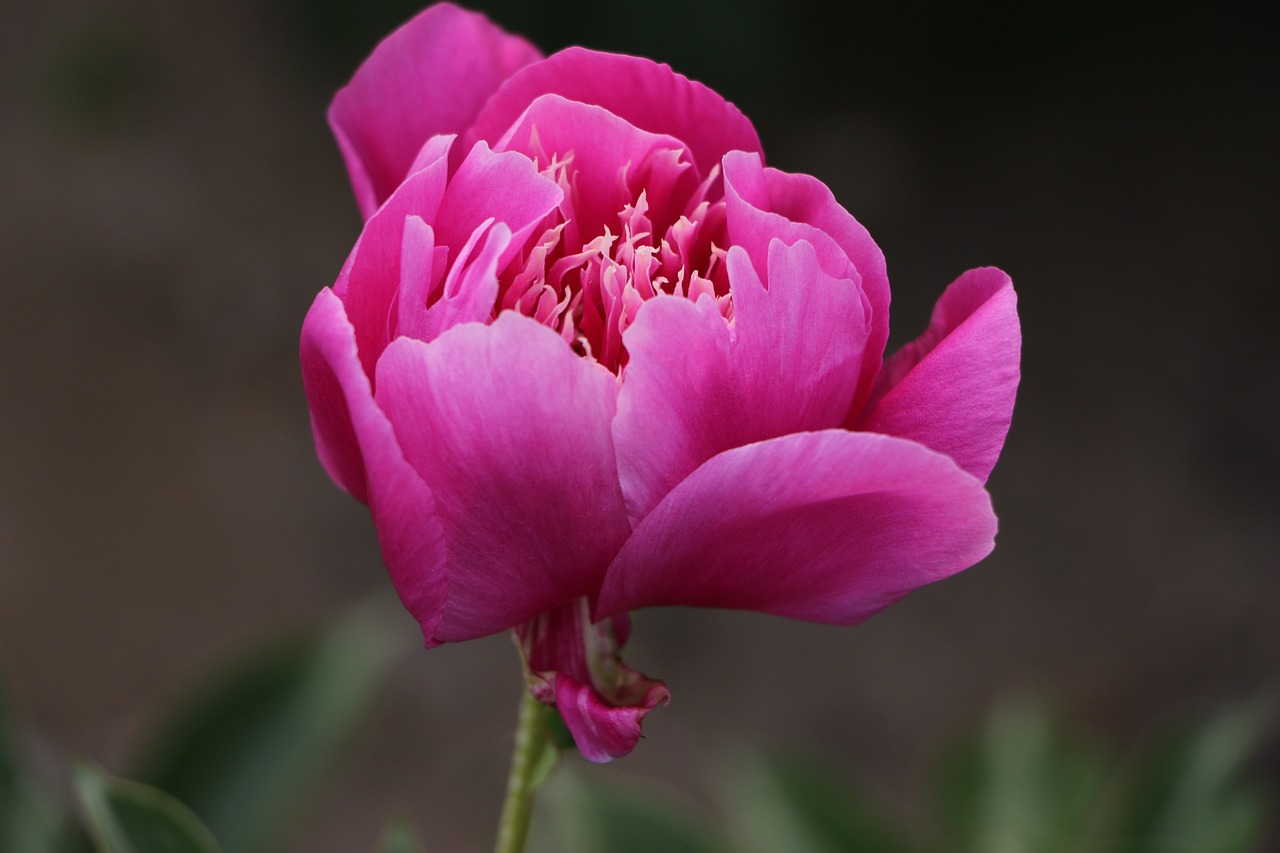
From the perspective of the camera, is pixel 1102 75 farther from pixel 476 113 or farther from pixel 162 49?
pixel 476 113

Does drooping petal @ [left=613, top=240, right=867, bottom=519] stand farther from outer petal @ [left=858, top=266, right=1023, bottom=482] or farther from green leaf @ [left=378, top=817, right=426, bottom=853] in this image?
green leaf @ [left=378, top=817, right=426, bottom=853]

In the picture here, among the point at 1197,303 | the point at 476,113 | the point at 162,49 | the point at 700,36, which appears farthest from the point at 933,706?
the point at 162,49

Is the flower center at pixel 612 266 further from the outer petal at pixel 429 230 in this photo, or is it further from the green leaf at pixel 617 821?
the green leaf at pixel 617 821

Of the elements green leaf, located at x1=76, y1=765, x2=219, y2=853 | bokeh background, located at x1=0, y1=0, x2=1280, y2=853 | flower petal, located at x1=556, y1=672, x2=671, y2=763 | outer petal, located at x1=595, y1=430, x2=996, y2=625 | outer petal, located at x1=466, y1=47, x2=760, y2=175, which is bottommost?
bokeh background, located at x1=0, y1=0, x2=1280, y2=853

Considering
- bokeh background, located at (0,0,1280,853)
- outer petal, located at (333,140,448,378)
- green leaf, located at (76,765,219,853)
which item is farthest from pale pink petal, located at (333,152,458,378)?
bokeh background, located at (0,0,1280,853)

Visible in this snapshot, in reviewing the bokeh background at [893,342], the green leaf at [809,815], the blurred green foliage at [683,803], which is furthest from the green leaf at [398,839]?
the bokeh background at [893,342]

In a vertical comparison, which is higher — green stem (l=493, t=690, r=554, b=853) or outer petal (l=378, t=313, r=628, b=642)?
outer petal (l=378, t=313, r=628, b=642)

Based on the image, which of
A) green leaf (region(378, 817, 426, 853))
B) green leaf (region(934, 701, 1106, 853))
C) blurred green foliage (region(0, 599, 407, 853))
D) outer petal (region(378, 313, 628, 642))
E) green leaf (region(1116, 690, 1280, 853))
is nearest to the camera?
outer petal (region(378, 313, 628, 642))
